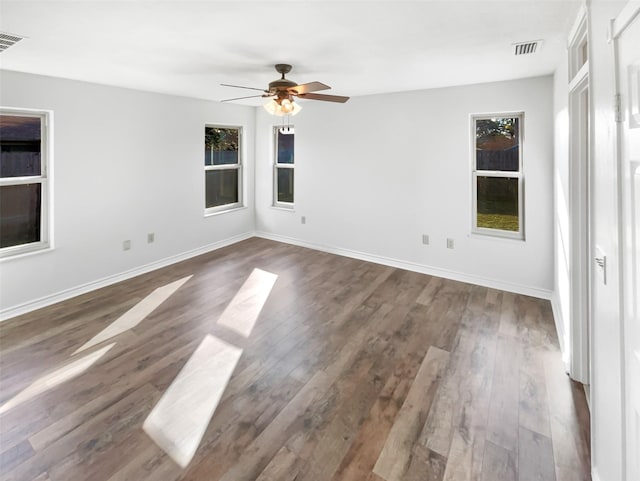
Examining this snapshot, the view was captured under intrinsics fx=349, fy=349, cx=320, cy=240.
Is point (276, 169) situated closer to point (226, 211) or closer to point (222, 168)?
point (222, 168)

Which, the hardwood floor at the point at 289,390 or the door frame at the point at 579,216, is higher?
the door frame at the point at 579,216

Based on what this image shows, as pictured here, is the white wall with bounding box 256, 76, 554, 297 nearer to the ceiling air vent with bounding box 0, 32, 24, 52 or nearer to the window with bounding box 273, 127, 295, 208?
the window with bounding box 273, 127, 295, 208

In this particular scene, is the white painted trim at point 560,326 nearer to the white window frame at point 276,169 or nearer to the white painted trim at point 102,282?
the white window frame at point 276,169

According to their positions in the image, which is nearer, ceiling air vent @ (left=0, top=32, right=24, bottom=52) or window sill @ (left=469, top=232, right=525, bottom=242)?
ceiling air vent @ (left=0, top=32, right=24, bottom=52)


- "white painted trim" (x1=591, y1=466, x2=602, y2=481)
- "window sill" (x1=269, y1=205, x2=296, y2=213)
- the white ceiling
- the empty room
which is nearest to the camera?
"white painted trim" (x1=591, y1=466, x2=602, y2=481)

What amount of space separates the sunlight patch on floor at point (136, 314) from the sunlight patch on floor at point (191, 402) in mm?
894

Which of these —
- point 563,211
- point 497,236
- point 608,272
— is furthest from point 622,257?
point 497,236

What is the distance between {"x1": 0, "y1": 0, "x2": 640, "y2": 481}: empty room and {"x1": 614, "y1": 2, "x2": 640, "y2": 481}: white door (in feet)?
0.04

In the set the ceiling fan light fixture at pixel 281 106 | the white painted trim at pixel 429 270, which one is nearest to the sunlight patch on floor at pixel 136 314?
the white painted trim at pixel 429 270

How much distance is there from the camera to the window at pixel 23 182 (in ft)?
11.6

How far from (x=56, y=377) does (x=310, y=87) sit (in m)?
2.96

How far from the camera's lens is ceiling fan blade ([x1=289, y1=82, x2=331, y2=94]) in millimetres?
2815

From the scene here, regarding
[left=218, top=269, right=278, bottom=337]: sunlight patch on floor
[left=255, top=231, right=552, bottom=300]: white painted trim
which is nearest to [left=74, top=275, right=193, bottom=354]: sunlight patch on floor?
[left=218, top=269, right=278, bottom=337]: sunlight patch on floor

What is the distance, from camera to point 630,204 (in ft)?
3.92
